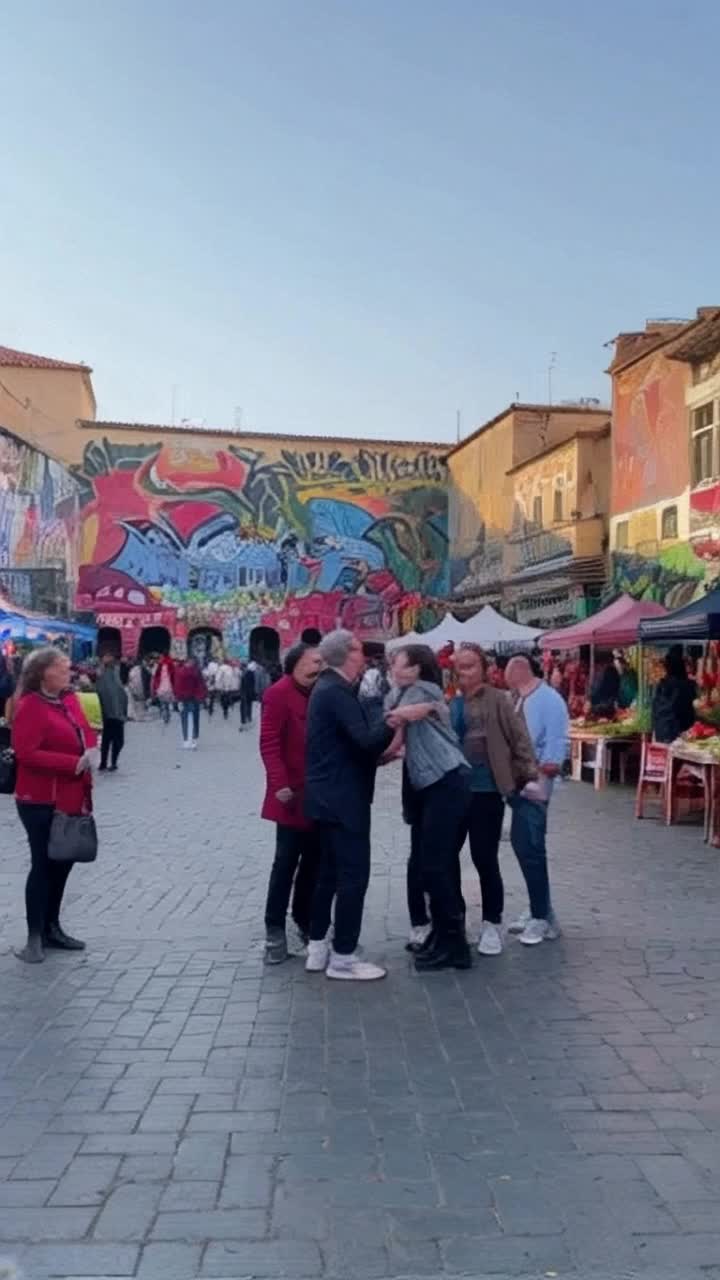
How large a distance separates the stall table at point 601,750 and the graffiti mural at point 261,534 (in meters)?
28.1

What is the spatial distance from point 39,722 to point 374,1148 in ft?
10.8

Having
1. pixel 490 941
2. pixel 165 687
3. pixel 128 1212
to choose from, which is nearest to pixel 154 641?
pixel 165 687

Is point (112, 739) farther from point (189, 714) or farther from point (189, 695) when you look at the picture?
point (189, 714)

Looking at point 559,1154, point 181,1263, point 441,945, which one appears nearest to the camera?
point 181,1263

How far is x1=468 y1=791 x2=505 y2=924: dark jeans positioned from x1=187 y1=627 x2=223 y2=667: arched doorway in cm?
3932

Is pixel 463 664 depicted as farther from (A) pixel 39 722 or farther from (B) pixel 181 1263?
(B) pixel 181 1263

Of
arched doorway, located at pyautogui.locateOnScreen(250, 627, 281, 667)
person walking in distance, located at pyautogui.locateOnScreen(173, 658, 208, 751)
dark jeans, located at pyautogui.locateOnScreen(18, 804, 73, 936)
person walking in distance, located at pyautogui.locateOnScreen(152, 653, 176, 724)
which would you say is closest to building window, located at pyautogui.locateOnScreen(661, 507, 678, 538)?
person walking in distance, located at pyautogui.locateOnScreen(173, 658, 208, 751)

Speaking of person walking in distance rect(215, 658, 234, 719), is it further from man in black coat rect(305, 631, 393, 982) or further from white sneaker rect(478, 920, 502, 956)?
man in black coat rect(305, 631, 393, 982)

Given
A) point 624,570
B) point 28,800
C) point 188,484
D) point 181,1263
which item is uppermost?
point 188,484

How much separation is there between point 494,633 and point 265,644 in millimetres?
25976

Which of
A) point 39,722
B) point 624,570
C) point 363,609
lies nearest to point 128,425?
point 363,609

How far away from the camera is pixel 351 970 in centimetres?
643

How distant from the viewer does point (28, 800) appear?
678cm

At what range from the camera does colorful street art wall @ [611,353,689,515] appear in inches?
888
